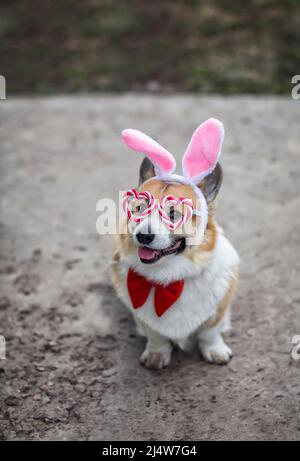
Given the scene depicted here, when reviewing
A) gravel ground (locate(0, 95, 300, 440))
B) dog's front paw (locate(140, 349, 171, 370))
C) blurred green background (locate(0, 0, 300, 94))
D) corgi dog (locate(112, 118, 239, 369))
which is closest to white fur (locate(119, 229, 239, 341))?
corgi dog (locate(112, 118, 239, 369))

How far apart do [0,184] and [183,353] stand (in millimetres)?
2114

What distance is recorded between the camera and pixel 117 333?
3131 millimetres

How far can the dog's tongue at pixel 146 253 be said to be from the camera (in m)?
2.43

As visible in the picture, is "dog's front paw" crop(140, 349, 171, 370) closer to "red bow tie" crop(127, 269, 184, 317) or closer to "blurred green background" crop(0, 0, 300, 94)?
"red bow tie" crop(127, 269, 184, 317)

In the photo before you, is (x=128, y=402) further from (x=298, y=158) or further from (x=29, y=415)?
(x=298, y=158)

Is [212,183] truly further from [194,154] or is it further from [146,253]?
[146,253]

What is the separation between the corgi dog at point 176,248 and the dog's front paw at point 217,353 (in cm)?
7

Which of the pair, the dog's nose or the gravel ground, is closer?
the dog's nose

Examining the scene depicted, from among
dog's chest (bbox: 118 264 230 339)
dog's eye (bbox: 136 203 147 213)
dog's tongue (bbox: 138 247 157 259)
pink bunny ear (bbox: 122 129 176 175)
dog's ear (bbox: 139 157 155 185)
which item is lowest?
dog's chest (bbox: 118 264 230 339)

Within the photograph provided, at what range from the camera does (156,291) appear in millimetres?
2613

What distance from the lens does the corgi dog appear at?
2.43 metres

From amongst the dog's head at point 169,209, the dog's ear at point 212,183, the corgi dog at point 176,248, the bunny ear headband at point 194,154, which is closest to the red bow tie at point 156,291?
the corgi dog at point 176,248

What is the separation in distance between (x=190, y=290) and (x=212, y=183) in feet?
1.51

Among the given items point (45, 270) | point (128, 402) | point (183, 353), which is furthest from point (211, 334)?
point (45, 270)
